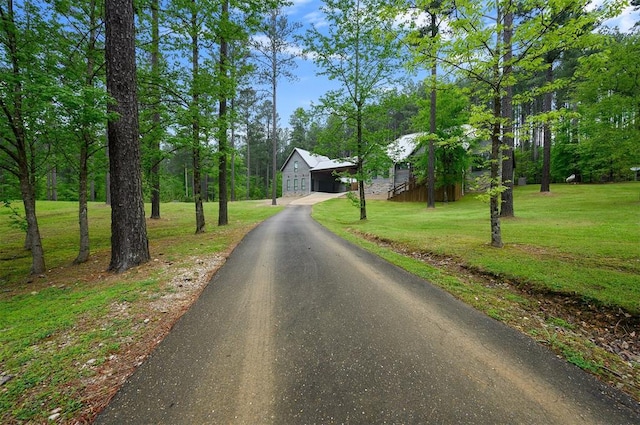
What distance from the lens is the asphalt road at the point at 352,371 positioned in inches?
78.8

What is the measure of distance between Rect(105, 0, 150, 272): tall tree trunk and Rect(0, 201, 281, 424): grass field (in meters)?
0.65

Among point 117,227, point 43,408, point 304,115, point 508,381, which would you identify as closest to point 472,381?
point 508,381

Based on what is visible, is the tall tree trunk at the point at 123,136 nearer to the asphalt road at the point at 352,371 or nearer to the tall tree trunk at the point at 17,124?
the tall tree trunk at the point at 17,124

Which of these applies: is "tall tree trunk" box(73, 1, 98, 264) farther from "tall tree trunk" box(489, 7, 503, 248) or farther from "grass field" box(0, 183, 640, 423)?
"tall tree trunk" box(489, 7, 503, 248)

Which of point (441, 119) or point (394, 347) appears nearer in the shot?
point (394, 347)

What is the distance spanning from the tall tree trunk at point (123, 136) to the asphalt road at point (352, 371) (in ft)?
10.0

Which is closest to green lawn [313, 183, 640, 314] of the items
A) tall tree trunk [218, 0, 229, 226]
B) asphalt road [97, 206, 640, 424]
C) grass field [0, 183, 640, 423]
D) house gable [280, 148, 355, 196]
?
grass field [0, 183, 640, 423]

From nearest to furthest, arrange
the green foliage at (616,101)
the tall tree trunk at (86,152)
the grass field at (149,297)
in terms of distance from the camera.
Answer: the grass field at (149,297), the tall tree trunk at (86,152), the green foliage at (616,101)

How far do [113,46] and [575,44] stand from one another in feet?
31.6

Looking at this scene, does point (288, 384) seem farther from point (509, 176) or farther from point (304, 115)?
point (509, 176)

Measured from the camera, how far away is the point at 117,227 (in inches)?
229

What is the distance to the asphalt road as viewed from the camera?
2.00 metres

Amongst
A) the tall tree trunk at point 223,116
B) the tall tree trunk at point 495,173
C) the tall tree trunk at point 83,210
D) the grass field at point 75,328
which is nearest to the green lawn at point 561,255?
the tall tree trunk at point 495,173

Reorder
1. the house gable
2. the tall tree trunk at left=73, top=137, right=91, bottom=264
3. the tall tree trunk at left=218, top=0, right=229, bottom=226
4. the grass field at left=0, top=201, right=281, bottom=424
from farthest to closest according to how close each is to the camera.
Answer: the house gable → the tall tree trunk at left=218, top=0, right=229, bottom=226 → the tall tree trunk at left=73, top=137, right=91, bottom=264 → the grass field at left=0, top=201, right=281, bottom=424
